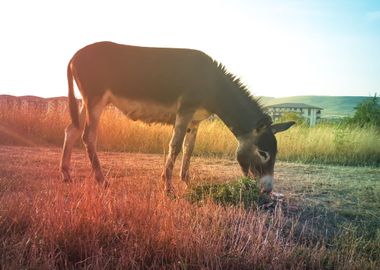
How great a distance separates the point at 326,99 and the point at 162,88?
543 ft

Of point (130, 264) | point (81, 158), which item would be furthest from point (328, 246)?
point (81, 158)

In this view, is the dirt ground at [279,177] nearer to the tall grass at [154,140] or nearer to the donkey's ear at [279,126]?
the donkey's ear at [279,126]

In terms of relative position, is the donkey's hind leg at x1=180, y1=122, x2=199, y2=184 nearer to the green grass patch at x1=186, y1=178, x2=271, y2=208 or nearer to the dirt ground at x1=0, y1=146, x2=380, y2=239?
the dirt ground at x1=0, y1=146, x2=380, y2=239

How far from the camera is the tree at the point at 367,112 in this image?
2119cm

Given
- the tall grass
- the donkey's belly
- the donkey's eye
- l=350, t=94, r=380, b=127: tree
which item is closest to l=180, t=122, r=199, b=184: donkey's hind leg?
the donkey's belly

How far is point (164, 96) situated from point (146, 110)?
0.36 meters

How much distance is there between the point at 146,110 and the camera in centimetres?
661

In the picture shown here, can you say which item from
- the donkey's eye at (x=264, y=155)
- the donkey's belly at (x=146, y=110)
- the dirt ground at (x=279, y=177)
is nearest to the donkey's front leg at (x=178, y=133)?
the donkey's belly at (x=146, y=110)

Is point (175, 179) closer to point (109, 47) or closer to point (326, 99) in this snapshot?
point (109, 47)

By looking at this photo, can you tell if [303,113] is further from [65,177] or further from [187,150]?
[65,177]

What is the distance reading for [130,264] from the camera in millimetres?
3162

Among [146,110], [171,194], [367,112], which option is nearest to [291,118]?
[367,112]

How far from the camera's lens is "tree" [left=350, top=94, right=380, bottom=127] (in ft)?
69.5

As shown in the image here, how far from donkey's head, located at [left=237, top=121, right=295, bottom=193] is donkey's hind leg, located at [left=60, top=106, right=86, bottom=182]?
247 cm
